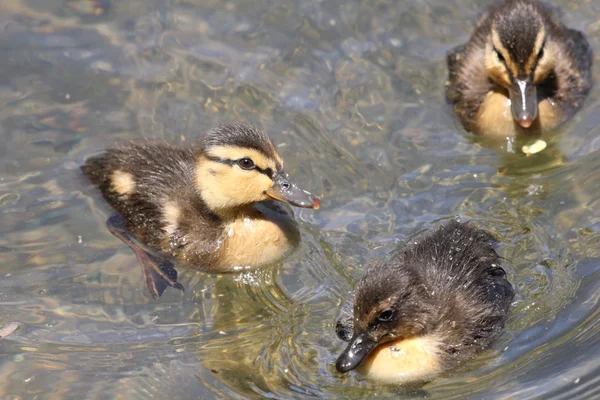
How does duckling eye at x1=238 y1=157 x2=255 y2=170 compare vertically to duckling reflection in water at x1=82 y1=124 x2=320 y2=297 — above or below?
above

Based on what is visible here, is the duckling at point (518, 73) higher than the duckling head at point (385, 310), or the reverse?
the duckling at point (518, 73)

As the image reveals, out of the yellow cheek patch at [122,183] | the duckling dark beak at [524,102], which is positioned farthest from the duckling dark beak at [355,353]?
the duckling dark beak at [524,102]

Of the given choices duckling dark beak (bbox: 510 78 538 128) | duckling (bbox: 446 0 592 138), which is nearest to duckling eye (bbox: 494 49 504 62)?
duckling (bbox: 446 0 592 138)

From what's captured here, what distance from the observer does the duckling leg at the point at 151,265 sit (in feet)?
17.1

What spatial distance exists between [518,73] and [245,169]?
2.05 m

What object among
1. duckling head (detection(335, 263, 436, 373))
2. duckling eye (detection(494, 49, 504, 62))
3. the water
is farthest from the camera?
duckling eye (detection(494, 49, 504, 62))

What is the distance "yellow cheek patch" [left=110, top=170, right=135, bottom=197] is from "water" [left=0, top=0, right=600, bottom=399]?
31 cm

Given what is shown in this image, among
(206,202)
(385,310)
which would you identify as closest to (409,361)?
(385,310)

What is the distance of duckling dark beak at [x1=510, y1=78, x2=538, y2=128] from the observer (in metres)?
5.91

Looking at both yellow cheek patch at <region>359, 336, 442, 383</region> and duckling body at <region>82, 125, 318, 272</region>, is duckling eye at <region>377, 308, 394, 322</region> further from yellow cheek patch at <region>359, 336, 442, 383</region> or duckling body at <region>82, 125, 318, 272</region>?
duckling body at <region>82, 125, 318, 272</region>

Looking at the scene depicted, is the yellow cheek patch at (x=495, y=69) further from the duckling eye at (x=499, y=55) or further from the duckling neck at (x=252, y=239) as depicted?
the duckling neck at (x=252, y=239)

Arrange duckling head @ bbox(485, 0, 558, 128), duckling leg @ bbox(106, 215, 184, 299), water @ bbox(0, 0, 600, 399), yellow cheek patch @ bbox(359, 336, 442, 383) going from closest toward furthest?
yellow cheek patch @ bbox(359, 336, 442, 383)
water @ bbox(0, 0, 600, 399)
duckling leg @ bbox(106, 215, 184, 299)
duckling head @ bbox(485, 0, 558, 128)

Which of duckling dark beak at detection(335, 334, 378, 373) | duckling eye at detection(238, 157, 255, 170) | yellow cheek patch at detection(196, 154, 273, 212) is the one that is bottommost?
yellow cheek patch at detection(196, 154, 273, 212)

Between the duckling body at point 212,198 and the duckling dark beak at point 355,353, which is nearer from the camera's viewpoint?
the duckling dark beak at point 355,353
